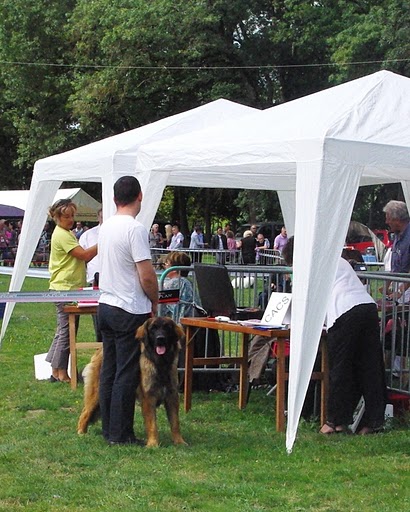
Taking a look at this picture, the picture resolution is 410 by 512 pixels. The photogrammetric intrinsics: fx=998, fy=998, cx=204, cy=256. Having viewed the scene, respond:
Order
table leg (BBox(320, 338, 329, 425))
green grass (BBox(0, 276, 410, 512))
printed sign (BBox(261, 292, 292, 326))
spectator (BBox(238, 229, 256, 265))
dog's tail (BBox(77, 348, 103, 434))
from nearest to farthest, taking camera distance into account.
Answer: green grass (BBox(0, 276, 410, 512))
dog's tail (BBox(77, 348, 103, 434))
printed sign (BBox(261, 292, 292, 326))
table leg (BBox(320, 338, 329, 425))
spectator (BBox(238, 229, 256, 265))

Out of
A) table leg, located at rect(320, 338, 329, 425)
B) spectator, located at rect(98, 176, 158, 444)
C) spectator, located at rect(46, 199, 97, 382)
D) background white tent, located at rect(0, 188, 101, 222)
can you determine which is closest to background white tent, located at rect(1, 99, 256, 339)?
spectator, located at rect(46, 199, 97, 382)

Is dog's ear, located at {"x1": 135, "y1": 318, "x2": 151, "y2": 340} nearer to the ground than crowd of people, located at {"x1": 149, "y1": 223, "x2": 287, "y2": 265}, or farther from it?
nearer to the ground

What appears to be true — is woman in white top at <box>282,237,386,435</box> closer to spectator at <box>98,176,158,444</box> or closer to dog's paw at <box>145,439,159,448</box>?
dog's paw at <box>145,439,159,448</box>

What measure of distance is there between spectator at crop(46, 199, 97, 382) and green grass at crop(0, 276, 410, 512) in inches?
51.5

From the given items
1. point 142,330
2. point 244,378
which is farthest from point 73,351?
point 142,330

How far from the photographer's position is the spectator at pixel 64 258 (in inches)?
394

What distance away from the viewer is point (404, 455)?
22.7 ft

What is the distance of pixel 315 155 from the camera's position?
700 centimetres

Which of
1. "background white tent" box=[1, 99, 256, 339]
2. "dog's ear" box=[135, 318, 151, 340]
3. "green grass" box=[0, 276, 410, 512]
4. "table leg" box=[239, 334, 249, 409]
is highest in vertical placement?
"background white tent" box=[1, 99, 256, 339]

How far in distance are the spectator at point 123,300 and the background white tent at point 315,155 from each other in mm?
1082

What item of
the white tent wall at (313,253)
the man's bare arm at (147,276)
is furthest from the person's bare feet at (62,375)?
the white tent wall at (313,253)

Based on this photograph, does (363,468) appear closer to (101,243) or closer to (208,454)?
(208,454)

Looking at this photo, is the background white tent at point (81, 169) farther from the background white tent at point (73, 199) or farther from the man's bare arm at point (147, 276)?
the background white tent at point (73, 199)

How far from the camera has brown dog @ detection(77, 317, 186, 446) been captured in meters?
6.89
